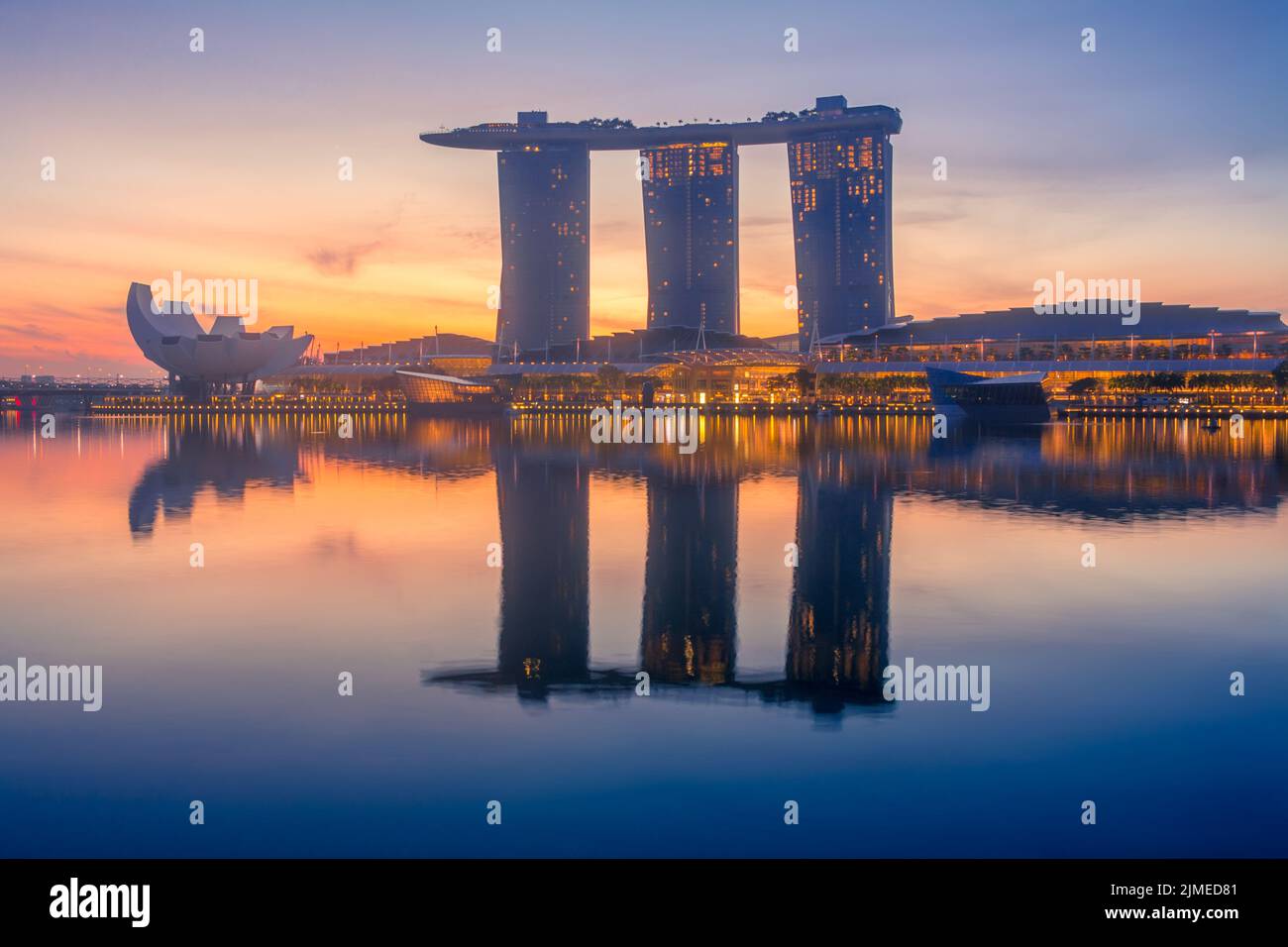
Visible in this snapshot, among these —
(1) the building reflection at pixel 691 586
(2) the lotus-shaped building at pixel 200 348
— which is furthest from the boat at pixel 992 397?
(2) the lotus-shaped building at pixel 200 348

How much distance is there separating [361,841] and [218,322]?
15154cm

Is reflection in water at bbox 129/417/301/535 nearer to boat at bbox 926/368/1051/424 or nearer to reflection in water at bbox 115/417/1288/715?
reflection in water at bbox 115/417/1288/715

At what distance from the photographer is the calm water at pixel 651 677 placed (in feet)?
26.3

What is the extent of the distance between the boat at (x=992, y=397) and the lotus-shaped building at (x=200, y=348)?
8987 centimetres

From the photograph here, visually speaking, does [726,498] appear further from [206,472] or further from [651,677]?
[206,472]

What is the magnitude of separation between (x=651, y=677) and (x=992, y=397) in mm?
76599

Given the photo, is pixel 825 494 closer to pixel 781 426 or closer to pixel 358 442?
pixel 358 442

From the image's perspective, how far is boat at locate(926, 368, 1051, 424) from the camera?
80.4 meters

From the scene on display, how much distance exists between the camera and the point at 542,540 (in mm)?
21000

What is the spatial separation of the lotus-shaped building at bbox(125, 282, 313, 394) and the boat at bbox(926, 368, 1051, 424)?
295 feet

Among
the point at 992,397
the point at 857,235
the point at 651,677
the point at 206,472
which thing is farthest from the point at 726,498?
the point at 857,235
